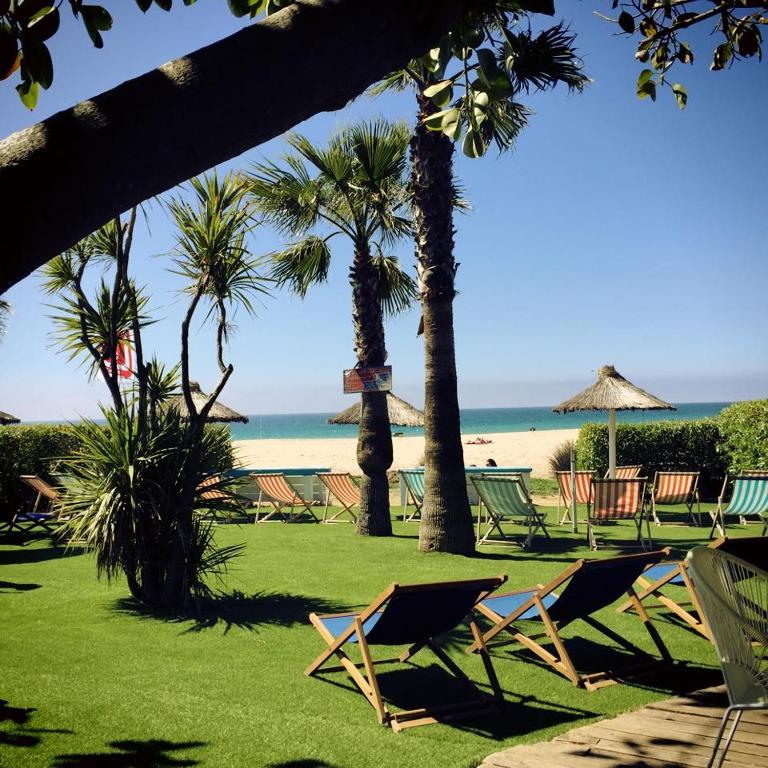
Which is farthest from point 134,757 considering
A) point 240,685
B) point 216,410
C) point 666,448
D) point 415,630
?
point 666,448

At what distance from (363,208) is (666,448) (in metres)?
9.08

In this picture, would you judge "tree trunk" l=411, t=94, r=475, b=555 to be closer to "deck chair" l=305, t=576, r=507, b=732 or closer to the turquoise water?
"deck chair" l=305, t=576, r=507, b=732

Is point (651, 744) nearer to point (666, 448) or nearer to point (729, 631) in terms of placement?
point (729, 631)

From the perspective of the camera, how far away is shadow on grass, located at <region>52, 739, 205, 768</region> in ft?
12.0

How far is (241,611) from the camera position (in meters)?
7.11

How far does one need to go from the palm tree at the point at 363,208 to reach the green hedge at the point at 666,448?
6.64 meters

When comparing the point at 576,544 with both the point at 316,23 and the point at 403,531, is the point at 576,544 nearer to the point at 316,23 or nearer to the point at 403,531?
the point at 403,531

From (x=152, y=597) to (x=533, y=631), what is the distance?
11.6ft

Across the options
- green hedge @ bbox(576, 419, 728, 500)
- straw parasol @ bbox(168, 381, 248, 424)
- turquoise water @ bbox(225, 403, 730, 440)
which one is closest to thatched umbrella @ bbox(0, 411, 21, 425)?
straw parasol @ bbox(168, 381, 248, 424)

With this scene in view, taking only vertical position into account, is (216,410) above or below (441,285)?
below

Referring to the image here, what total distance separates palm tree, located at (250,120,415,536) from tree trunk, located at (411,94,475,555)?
1.48 m

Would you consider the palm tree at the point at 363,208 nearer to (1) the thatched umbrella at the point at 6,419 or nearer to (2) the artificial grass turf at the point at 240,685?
(2) the artificial grass turf at the point at 240,685

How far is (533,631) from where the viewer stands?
6.30m

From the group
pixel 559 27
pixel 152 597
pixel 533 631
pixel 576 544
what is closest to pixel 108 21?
pixel 533 631
